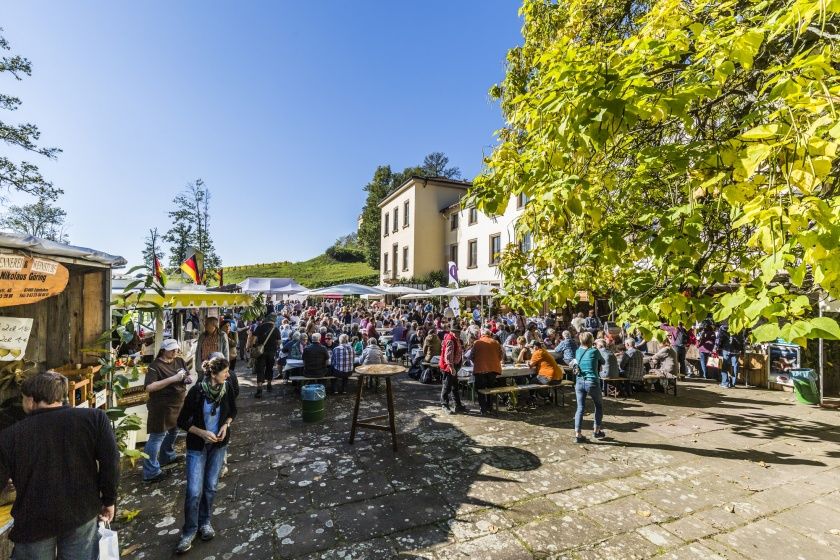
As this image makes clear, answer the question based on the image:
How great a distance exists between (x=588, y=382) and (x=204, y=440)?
5628mm

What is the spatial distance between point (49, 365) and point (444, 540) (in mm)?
4938

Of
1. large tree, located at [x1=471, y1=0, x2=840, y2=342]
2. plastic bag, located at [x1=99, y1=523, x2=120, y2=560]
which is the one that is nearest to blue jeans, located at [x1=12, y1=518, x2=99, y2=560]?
plastic bag, located at [x1=99, y1=523, x2=120, y2=560]

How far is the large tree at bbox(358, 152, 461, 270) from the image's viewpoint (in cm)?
5691

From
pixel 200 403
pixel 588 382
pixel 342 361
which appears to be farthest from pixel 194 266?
pixel 588 382

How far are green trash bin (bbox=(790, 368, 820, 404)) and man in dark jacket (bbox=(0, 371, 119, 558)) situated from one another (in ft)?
40.6

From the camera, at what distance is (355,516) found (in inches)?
160

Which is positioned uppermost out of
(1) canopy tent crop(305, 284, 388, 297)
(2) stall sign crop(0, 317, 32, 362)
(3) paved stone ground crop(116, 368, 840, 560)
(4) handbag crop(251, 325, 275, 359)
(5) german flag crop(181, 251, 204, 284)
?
(5) german flag crop(181, 251, 204, 284)

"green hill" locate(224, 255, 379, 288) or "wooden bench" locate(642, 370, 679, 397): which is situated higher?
"green hill" locate(224, 255, 379, 288)

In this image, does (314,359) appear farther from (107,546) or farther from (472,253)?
(472,253)

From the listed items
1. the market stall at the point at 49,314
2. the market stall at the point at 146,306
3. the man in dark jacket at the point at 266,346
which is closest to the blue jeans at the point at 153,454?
the market stall at the point at 146,306

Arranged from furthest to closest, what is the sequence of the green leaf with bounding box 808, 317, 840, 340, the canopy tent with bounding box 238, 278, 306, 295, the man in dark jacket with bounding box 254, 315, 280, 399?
1. the canopy tent with bounding box 238, 278, 306, 295
2. the man in dark jacket with bounding box 254, 315, 280, 399
3. the green leaf with bounding box 808, 317, 840, 340

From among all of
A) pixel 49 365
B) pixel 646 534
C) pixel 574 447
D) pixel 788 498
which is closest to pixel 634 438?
pixel 574 447

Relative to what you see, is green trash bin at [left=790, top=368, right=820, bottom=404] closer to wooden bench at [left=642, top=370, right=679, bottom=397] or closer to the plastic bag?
wooden bench at [left=642, top=370, right=679, bottom=397]

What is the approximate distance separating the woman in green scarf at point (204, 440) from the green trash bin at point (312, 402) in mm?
3284
